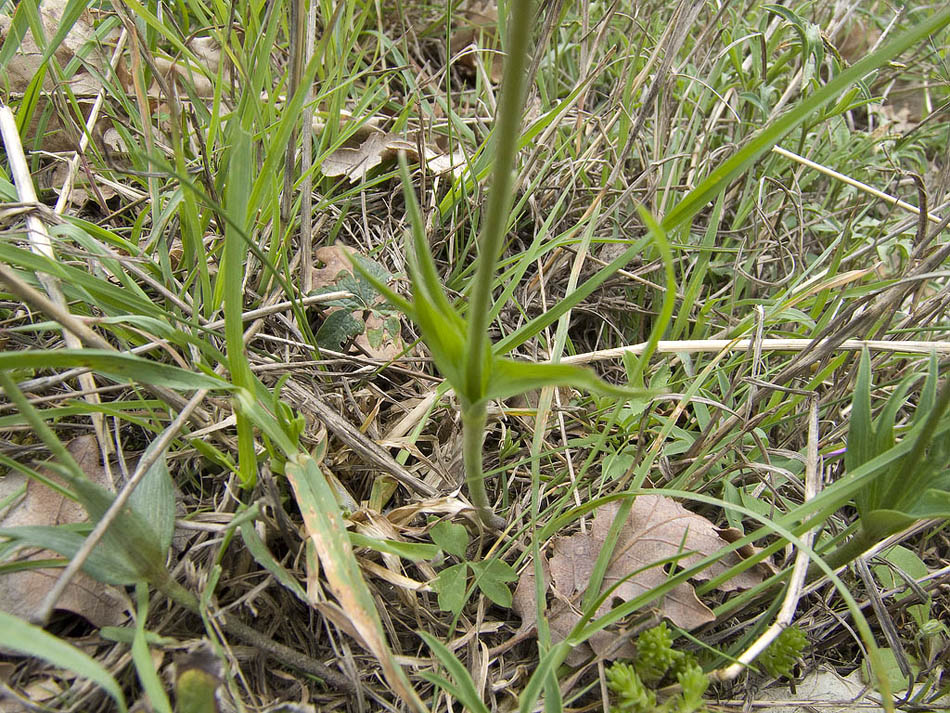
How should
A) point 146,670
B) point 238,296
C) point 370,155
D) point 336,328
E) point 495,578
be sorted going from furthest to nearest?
point 370,155 → point 336,328 → point 495,578 → point 238,296 → point 146,670

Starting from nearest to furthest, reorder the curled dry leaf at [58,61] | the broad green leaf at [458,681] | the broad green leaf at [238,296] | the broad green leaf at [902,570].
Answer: the broad green leaf at [458,681] < the broad green leaf at [238,296] < the broad green leaf at [902,570] < the curled dry leaf at [58,61]

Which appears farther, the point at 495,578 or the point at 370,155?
the point at 370,155

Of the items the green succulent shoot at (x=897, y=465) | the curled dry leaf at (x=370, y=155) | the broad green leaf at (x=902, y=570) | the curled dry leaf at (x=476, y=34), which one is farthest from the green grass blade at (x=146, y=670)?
the curled dry leaf at (x=476, y=34)

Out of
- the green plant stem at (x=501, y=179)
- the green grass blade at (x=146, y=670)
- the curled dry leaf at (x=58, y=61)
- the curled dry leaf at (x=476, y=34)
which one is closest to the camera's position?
the green plant stem at (x=501, y=179)

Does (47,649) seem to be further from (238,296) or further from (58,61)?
(58,61)

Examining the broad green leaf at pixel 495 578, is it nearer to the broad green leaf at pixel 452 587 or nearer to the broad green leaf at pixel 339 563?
the broad green leaf at pixel 452 587

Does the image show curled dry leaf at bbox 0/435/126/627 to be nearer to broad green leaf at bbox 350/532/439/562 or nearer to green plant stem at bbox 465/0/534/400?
broad green leaf at bbox 350/532/439/562

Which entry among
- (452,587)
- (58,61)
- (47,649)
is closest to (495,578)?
(452,587)
